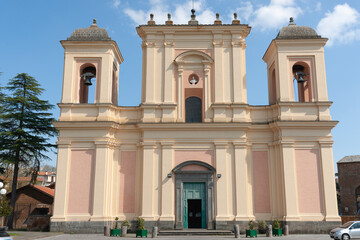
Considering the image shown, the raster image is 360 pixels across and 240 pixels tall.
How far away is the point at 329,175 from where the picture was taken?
66.1 feet

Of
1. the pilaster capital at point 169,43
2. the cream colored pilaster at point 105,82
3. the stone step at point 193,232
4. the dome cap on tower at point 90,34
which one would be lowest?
the stone step at point 193,232

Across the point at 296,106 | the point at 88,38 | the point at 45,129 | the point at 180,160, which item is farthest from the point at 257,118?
the point at 45,129

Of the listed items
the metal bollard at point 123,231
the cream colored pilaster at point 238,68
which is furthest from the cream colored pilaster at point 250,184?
the metal bollard at point 123,231

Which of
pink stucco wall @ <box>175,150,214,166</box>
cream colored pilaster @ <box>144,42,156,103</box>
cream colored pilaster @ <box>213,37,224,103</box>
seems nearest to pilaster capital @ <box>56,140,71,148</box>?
cream colored pilaster @ <box>144,42,156,103</box>

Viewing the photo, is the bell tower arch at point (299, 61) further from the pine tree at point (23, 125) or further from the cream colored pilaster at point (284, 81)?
the pine tree at point (23, 125)

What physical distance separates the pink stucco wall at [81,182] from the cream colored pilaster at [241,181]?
27.4 ft

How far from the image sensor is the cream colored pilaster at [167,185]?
2000cm

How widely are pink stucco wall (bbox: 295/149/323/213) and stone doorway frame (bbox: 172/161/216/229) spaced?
500 centimetres

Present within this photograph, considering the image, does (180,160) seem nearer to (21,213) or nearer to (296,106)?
(296,106)

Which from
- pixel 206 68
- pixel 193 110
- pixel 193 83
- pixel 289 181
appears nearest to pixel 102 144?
pixel 193 110

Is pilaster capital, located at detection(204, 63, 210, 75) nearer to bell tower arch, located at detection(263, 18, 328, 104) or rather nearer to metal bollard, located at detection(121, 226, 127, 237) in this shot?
bell tower arch, located at detection(263, 18, 328, 104)

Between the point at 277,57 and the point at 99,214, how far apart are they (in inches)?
563

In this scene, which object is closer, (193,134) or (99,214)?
(99,214)

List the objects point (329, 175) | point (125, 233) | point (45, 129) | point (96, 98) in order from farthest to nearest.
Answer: point (45, 129)
point (96, 98)
point (329, 175)
point (125, 233)
